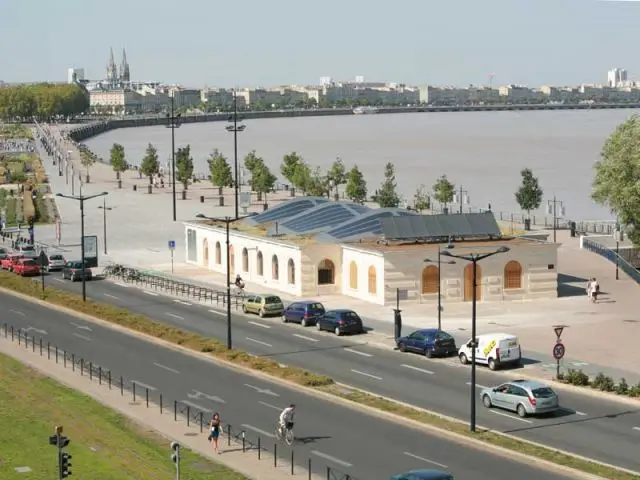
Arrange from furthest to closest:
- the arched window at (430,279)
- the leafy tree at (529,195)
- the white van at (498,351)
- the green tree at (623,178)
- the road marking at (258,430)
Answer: the leafy tree at (529,195), the green tree at (623,178), the arched window at (430,279), the white van at (498,351), the road marking at (258,430)

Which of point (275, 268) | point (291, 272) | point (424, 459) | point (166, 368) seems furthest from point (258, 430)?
point (275, 268)

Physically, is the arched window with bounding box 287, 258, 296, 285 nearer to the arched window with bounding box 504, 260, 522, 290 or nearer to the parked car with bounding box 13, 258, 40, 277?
the arched window with bounding box 504, 260, 522, 290

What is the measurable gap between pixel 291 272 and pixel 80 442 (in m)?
25.7

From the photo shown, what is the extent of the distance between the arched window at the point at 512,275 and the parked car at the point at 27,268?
914 inches

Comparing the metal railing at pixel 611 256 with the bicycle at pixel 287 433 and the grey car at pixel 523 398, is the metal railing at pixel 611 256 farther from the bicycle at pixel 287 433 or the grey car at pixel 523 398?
the bicycle at pixel 287 433

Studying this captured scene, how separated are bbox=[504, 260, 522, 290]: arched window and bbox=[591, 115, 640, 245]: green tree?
1158cm

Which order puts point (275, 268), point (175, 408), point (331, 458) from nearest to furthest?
A: point (331, 458)
point (175, 408)
point (275, 268)

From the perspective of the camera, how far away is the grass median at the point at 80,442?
23328 millimetres

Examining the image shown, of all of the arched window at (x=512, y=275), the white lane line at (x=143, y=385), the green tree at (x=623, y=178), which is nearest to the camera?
the white lane line at (x=143, y=385)

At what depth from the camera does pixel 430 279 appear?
4706 centimetres

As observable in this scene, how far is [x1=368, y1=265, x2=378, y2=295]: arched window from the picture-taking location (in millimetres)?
47562

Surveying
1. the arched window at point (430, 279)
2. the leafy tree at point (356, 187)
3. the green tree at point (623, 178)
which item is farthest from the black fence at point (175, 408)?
the leafy tree at point (356, 187)

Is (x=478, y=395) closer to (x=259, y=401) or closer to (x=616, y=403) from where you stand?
(x=616, y=403)

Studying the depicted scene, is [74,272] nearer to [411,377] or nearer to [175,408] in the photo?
[411,377]
